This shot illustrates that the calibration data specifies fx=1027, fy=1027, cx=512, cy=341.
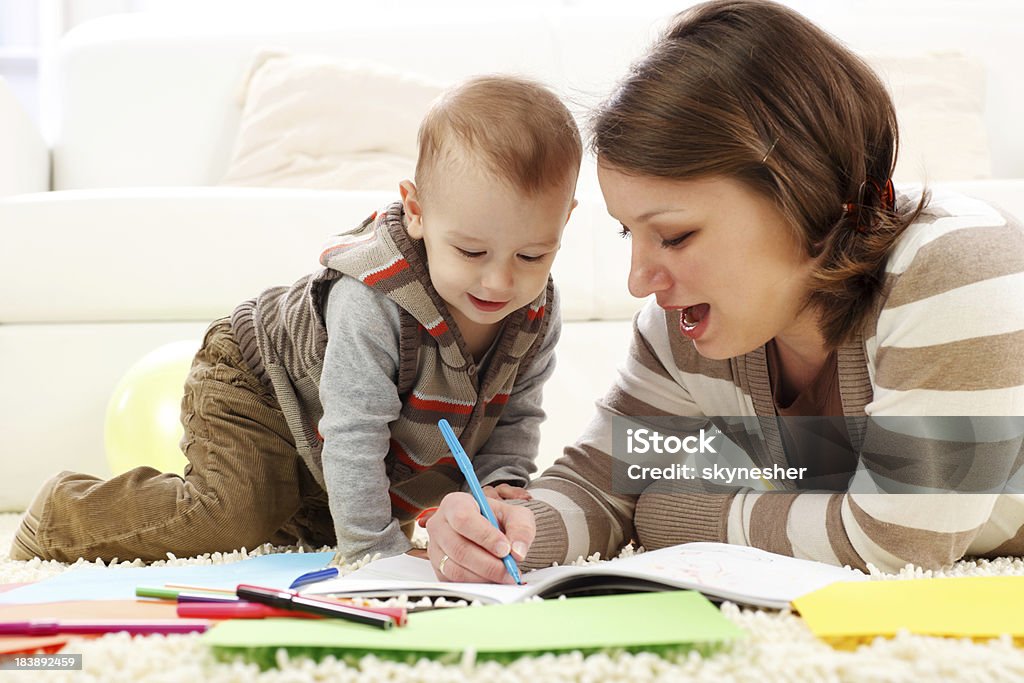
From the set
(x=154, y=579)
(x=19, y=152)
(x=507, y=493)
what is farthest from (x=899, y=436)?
(x=19, y=152)

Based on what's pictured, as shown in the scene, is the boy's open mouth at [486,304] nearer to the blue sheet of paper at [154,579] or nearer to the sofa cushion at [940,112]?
the blue sheet of paper at [154,579]

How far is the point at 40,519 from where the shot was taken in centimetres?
118

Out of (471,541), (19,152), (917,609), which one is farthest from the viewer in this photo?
(19,152)

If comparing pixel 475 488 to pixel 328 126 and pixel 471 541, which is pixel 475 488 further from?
pixel 328 126

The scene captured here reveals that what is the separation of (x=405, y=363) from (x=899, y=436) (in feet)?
1.64

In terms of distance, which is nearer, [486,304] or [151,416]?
[486,304]

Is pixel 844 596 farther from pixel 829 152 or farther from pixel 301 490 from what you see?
pixel 301 490

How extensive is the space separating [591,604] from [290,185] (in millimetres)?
1621

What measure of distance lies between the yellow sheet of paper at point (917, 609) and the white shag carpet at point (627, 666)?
0.04ft

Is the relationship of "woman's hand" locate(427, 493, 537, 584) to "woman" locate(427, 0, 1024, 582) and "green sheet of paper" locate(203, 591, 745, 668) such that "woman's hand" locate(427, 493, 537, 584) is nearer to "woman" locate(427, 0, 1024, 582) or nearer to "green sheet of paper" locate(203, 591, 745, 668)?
"woman" locate(427, 0, 1024, 582)

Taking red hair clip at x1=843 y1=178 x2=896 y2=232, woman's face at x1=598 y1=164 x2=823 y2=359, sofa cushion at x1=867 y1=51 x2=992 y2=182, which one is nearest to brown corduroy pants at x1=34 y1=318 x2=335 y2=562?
woman's face at x1=598 y1=164 x2=823 y2=359

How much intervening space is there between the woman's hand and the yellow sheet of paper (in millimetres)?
262

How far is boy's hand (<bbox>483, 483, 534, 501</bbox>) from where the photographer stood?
3.44 feet

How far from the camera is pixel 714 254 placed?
0.91 meters
